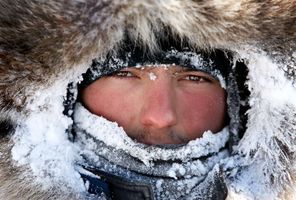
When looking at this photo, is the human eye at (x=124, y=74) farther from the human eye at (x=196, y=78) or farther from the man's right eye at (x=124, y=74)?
the human eye at (x=196, y=78)

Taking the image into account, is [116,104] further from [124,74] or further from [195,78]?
[195,78]

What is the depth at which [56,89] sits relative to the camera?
3.87 feet

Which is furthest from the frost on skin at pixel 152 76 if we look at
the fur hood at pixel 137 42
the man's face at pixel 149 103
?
the fur hood at pixel 137 42

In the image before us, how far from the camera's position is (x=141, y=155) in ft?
4.23

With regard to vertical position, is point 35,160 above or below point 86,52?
below

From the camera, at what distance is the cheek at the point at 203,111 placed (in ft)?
4.49

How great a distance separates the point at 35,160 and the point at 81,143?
145 millimetres

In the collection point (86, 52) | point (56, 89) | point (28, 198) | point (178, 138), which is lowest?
point (28, 198)

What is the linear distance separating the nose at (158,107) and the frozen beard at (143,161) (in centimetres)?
6

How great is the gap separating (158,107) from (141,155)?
0.40ft

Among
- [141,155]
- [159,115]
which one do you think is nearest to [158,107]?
[159,115]

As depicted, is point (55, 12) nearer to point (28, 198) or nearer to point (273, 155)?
point (28, 198)

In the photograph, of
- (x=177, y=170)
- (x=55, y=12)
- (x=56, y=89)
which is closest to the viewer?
(x=55, y=12)

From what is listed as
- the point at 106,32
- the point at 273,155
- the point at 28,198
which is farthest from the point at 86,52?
the point at 273,155
